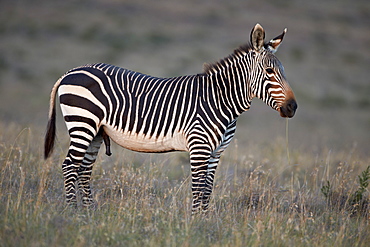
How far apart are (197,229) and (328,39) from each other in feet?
118

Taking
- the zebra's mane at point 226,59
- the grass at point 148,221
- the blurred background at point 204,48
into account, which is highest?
the blurred background at point 204,48

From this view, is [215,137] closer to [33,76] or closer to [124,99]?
[124,99]

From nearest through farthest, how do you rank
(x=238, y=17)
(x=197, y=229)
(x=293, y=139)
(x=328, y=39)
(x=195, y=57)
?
(x=197, y=229), (x=293, y=139), (x=195, y=57), (x=328, y=39), (x=238, y=17)

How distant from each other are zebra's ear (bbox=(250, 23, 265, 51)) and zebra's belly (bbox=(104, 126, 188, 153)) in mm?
1756

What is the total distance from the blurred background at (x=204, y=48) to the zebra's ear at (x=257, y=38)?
8334 millimetres

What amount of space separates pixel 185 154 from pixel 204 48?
2136 cm

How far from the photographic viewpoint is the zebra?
6.37m

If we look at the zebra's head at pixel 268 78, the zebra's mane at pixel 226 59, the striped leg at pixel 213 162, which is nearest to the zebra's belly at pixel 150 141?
the striped leg at pixel 213 162

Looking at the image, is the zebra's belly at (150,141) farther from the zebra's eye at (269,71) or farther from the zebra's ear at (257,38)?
the zebra's ear at (257,38)

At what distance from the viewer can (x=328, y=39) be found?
38344 millimetres

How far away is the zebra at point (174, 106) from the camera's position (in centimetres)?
637

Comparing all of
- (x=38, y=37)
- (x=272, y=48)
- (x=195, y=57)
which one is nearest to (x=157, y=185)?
(x=272, y=48)

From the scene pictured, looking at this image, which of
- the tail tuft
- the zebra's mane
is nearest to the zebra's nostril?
the zebra's mane

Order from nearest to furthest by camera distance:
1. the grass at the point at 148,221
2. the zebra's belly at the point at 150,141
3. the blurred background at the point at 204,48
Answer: the grass at the point at 148,221 < the zebra's belly at the point at 150,141 < the blurred background at the point at 204,48
